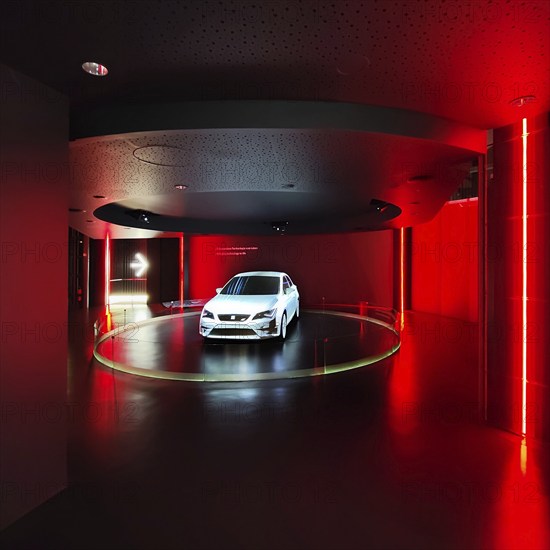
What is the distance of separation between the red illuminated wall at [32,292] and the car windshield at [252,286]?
548 centimetres

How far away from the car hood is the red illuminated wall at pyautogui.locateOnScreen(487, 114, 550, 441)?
407 centimetres

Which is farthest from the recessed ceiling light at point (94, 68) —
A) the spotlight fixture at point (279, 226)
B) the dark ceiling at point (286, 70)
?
the spotlight fixture at point (279, 226)

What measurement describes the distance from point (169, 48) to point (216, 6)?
0.48m

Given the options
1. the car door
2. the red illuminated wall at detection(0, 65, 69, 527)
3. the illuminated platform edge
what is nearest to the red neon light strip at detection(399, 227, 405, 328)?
the car door

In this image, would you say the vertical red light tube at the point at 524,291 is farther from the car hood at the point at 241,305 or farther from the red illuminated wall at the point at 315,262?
the red illuminated wall at the point at 315,262

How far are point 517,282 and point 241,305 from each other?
15.3 ft

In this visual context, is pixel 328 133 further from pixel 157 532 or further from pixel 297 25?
pixel 157 532

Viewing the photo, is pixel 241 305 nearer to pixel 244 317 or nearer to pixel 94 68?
pixel 244 317

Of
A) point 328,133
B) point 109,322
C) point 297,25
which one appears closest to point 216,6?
point 297,25

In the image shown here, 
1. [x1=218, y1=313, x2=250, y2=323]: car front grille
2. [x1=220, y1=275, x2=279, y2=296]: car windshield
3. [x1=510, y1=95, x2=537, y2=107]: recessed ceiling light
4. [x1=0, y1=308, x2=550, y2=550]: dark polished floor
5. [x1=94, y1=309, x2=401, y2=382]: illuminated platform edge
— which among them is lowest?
[x1=0, y1=308, x2=550, y2=550]: dark polished floor

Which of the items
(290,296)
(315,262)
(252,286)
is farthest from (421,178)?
(315,262)

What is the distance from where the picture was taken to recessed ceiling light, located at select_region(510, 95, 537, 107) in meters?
2.86

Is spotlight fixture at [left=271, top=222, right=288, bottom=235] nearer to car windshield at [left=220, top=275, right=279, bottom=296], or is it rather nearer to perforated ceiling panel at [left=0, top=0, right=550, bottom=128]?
car windshield at [left=220, top=275, right=279, bottom=296]

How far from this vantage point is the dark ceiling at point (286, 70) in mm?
1864
